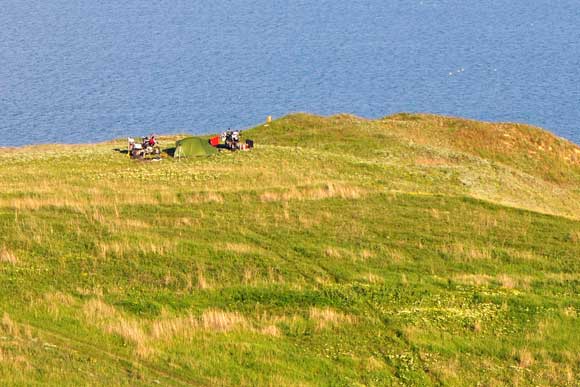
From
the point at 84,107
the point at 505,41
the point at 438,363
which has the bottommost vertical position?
the point at 438,363

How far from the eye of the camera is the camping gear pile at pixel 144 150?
54.5 metres

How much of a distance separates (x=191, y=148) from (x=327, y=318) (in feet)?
98.0

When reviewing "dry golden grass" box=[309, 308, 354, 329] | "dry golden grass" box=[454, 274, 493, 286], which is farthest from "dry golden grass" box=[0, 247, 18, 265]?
"dry golden grass" box=[454, 274, 493, 286]

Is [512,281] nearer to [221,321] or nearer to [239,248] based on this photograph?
[239,248]

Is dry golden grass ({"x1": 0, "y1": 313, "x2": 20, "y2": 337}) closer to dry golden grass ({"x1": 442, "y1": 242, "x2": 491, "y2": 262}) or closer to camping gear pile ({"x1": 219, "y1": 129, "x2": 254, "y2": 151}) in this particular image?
dry golden grass ({"x1": 442, "y1": 242, "x2": 491, "y2": 262})

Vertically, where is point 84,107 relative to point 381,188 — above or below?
above

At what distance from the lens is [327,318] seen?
2689 centimetres

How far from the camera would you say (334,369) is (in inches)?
928

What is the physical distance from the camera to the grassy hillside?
2367 centimetres

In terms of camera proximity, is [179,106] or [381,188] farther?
[179,106]

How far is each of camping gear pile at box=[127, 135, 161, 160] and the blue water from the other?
191 feet

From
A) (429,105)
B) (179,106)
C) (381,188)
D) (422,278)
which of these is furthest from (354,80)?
(422,278)

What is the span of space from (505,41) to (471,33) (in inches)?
447

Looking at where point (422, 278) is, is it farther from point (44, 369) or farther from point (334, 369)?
point (44, 369)
